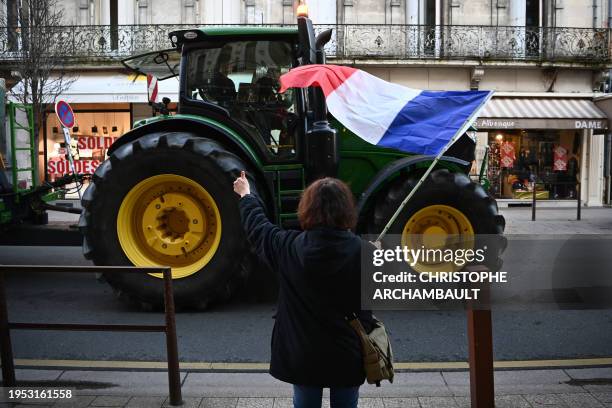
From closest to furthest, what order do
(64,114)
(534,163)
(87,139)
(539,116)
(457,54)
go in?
(64,114)
(539,116)
(457,54)
(87,139)
(534,163)

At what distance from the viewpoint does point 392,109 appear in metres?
4.98

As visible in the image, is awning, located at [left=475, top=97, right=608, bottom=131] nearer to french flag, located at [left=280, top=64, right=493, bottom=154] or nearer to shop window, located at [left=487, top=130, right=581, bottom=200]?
shop window, located at [left=487, top=130, right=581, bottom=200]

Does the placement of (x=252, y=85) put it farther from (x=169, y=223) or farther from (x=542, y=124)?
(x=542, y=124)

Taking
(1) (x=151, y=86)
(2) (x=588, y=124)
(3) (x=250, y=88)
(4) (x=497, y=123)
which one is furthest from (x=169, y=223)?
(2) (x=588, y=124)

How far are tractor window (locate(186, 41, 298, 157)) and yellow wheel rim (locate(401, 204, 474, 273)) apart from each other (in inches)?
60.2


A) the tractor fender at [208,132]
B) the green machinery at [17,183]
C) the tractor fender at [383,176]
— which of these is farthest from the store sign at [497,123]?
the green machinery at [17,183]

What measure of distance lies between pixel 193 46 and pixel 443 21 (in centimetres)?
1467

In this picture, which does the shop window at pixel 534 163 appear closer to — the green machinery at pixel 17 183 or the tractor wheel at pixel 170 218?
the green machinery at pixel 17 183

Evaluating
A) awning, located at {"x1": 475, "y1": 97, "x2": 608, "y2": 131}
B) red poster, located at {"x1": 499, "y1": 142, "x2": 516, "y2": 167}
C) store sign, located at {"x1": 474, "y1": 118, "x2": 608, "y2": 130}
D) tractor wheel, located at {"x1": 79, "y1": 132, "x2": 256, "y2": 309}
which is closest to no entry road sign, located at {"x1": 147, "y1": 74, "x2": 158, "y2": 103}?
tractor wheel, located at {"x1": 79, "y1": 132, "x2": 256, "y2": 309}

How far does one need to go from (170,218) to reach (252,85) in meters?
1.69

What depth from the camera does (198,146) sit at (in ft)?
19.5

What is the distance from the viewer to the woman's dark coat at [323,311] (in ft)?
8.40

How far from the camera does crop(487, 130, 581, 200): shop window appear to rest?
19202 millimetres

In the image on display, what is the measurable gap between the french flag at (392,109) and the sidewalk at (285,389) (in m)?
1.81
